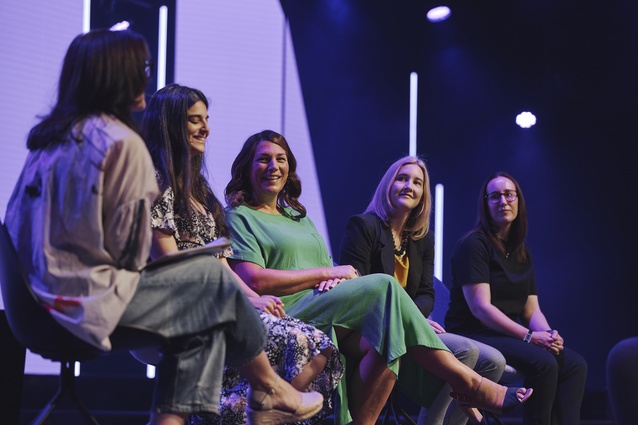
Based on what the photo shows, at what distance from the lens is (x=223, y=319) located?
1.67m

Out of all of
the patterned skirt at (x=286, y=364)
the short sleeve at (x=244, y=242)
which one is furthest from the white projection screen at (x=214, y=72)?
the patterned skirt at (x=286, y=364)

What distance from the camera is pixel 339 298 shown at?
2564 mm

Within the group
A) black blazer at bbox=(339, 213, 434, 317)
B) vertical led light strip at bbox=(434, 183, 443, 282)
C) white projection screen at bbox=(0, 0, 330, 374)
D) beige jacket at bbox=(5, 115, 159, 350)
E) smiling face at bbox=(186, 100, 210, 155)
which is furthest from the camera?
vertical led light strip at bbox=(434, 183, 443, 282)

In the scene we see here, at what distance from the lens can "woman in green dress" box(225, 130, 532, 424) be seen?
2.50 meters

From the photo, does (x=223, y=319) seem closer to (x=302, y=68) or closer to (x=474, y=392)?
(x=474, y=392)

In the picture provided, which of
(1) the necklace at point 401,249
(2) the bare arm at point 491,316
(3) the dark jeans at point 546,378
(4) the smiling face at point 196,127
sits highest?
(4) the smiling face at point 196,127

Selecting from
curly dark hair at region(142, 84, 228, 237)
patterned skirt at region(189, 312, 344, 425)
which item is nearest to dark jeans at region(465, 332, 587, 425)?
patterned skirt at region(189, 312, 344, 425)

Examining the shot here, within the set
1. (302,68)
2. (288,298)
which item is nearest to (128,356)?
(288,298)

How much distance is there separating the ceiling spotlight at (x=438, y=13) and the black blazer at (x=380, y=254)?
2312 millimetres

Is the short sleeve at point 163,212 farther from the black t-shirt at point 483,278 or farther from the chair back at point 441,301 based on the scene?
the chair back at point 441,301

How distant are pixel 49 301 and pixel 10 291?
0.13 metres

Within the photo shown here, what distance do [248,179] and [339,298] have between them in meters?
0.71

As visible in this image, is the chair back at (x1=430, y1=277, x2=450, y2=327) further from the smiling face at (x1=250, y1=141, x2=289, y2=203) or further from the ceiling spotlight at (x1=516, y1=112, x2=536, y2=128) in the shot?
the ceiling spotlight at (x1=516, y1=112, x2=536, y2=128)

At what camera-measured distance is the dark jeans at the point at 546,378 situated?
3164 millimetres
